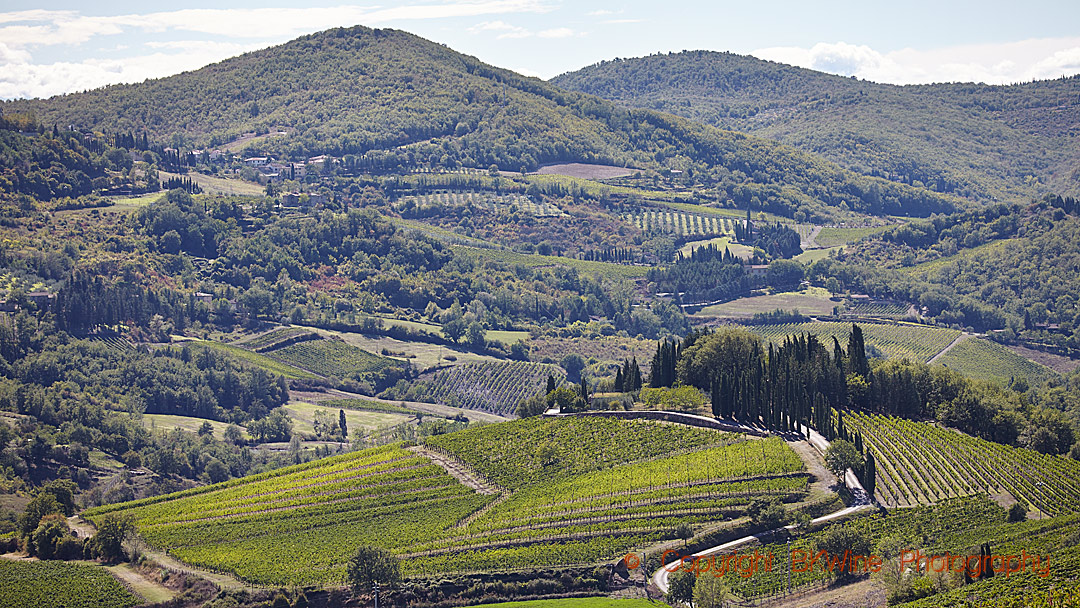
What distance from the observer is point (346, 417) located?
178 meters

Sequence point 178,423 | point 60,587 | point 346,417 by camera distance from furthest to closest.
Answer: point 346,417, point 178,423, point 60,587

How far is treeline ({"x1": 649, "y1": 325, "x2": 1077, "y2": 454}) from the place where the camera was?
115 meters

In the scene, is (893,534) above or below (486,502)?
above

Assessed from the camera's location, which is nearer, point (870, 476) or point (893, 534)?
point (893, 534)

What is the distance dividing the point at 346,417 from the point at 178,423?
866 inches

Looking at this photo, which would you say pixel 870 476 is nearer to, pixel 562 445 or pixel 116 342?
pixel 562 445

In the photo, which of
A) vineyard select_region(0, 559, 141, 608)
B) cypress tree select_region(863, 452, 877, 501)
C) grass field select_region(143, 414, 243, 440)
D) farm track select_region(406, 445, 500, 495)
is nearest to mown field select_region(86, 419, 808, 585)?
farm track select_region(406, 445, 500, 495)

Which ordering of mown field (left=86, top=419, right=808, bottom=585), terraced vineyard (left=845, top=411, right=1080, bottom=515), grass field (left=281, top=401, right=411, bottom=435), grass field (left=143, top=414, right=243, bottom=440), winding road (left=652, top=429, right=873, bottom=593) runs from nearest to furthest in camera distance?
winding road (left=652, top=429, right=873, bottom=593) → mown field (left=86, top=419, right=808, bottom=585) → terraced vineyard (left=845, top=411, right=1080, bottom=515) → grass field (left=143, top=414, right=243, bottom=440) → grass field (left=281, top=401, right=411, bottom=435)

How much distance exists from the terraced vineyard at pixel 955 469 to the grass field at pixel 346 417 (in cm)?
7502

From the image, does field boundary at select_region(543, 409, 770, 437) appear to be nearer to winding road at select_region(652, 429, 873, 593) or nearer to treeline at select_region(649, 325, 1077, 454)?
treeline at select_region(649, 325, 1077, 454)

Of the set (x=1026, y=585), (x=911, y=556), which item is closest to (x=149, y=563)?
(x=911, y=556)

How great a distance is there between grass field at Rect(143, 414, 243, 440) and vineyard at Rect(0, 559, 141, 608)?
2639 inches

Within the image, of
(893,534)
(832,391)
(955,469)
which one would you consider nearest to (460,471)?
(832,391)

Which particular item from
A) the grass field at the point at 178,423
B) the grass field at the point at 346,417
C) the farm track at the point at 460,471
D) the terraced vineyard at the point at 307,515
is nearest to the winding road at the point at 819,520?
the terraced vineyard at the point at 307,515
